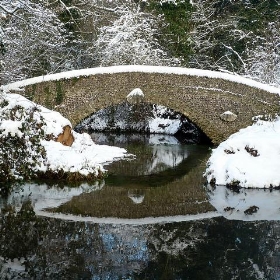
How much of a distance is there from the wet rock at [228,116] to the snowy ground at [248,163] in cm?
532

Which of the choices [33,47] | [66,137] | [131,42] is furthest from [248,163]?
[131,42]

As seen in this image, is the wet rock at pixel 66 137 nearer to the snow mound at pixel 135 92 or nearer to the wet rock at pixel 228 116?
the snow mound at pixel 135 92

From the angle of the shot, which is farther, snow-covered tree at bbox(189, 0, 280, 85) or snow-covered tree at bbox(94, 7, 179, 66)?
snow-covered tree at bbox(189, 0, 280, 85)

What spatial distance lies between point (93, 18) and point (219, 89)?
21.9 ft

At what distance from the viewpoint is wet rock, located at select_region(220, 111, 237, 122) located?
1623cm

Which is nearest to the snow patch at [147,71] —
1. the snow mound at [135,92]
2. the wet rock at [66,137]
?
the snow mound at [135,92]

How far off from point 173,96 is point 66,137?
5.09m

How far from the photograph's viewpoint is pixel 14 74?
56.7ft

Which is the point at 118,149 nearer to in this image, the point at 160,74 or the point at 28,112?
the point at 160,74

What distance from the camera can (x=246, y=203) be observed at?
858cm

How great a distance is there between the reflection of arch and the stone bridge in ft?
21.3

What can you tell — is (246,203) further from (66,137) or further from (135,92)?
(135,92)

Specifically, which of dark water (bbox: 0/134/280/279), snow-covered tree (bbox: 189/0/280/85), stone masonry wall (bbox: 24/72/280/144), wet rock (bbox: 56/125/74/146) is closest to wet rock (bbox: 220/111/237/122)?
stone masonry wall (bbox: 24/72/280/144)

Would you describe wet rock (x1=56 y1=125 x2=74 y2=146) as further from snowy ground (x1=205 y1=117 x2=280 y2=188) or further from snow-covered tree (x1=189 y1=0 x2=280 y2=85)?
snow-covered tree (x1=189 y1=0 x2=280 y2=85)
